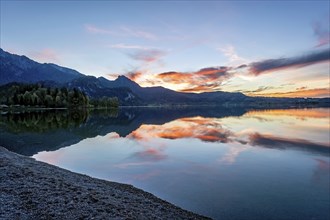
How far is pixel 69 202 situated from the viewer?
17594 mm

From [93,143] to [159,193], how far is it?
36.4 meters

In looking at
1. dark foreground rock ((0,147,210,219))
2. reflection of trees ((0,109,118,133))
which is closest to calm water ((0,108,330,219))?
dark foreground rock ((0,147,210,219))

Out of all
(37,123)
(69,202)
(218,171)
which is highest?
(69,202)

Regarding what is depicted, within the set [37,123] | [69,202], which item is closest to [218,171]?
[69,202]

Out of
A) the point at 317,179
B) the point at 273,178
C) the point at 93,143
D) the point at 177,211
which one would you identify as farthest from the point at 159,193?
the point at 93,143

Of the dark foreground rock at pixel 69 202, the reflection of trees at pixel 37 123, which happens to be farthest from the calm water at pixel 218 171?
the reflection of trees at pixel 37 123

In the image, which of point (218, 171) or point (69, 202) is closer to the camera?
point (69, 202)

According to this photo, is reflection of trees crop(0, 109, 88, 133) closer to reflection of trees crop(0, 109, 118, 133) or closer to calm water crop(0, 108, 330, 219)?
reflection of trees crop(0, 109, 118, 133)

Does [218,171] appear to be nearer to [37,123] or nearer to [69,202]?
[69,202]

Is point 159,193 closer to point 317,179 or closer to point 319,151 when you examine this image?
point 317,179

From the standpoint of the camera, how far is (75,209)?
649 inches

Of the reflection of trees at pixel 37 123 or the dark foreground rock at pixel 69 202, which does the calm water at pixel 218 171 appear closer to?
the dark foreground rock at pixel 69 202

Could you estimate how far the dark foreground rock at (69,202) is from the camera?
52.1ft

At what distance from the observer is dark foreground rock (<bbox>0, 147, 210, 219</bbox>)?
52.1 feet
